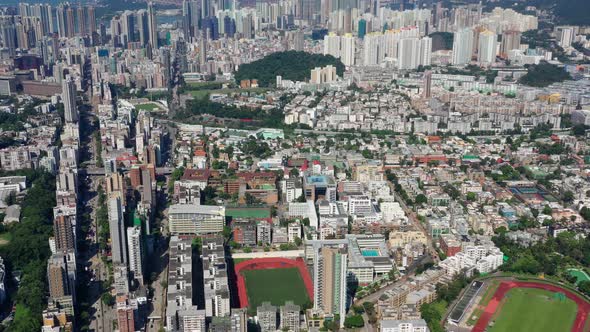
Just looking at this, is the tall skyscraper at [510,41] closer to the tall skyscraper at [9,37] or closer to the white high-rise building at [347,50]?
the white high-rise building at [347,50]

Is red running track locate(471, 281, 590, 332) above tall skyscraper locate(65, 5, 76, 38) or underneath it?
underneath

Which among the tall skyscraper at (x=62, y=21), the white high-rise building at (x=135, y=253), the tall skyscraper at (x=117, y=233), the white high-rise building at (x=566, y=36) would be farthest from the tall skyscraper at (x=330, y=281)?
the tall skyscraper at (x=62, y=21)

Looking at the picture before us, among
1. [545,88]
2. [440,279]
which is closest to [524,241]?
[440,279]

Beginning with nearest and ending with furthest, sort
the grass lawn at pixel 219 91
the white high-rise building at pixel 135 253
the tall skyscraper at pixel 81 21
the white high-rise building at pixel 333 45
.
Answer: the white high-rise building at pixel 135 253 < the grass lawn at pixel 219 91 < the white high-rise building at pixel 333 45 < the tall skyscraper at pixel 81 21

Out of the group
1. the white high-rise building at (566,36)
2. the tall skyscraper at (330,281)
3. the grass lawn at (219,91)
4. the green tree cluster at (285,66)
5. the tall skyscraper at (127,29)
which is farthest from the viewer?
the tall skyscraper at (127,29)

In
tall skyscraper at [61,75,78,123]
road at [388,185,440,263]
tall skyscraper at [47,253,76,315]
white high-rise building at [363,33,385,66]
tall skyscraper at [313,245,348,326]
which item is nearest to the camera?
tall skyscraper at [313,245,348,326]

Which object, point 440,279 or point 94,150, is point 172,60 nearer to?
point 94,150

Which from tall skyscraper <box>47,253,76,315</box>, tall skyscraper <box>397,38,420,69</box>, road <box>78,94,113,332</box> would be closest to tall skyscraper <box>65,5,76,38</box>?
tall skyscraper <box>397,38,420,69</box>

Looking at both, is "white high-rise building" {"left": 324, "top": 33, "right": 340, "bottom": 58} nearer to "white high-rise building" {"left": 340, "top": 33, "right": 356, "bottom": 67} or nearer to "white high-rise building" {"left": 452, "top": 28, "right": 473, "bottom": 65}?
"white high-rise building" {"left": 340, "top": 33, "right": 356, "bottom": 67}
